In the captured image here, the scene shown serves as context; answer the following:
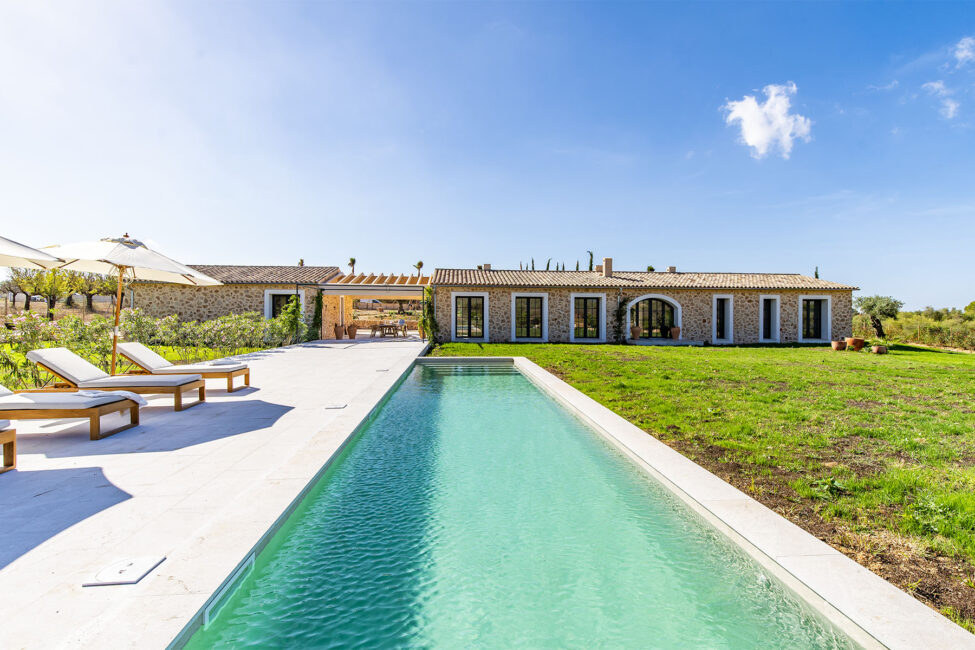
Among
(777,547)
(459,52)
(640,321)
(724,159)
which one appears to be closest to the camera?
(777,547)

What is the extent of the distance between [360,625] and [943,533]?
3673 millimetres

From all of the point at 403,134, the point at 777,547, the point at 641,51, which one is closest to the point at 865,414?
the point at 777,547

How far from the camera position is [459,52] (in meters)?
12.8

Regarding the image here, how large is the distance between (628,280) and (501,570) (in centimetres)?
2057

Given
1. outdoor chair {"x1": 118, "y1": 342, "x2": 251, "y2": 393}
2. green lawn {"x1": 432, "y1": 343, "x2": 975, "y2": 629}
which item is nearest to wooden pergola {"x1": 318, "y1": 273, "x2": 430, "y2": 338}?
green lawn {"x1": 432, "y1": 343, "x2": 975, "y2": 629}

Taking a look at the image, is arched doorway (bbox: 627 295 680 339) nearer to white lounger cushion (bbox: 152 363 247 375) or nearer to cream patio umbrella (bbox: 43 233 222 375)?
white lounger cushion (bbox: 152 363 247 375)

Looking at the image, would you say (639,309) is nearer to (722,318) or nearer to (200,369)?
(722,318)

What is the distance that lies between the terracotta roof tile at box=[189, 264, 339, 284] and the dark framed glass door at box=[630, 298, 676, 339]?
52.3 ft

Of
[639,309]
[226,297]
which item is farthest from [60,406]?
[639,309]

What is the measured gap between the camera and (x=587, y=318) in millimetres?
21016

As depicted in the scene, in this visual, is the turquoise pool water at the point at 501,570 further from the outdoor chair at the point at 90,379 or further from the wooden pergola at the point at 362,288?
the wooden pergola at the point at 362,288

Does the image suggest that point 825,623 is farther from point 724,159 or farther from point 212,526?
point 724,159

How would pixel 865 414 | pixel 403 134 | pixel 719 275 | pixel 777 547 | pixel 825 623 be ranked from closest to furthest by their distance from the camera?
pixel 825 623 → pixel 777 547 → pixel 865 414 → pixel 403 134 → pixel 719 275

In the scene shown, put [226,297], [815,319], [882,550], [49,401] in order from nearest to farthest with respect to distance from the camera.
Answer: [882,550], [49,401], [226,297], [815,319]
